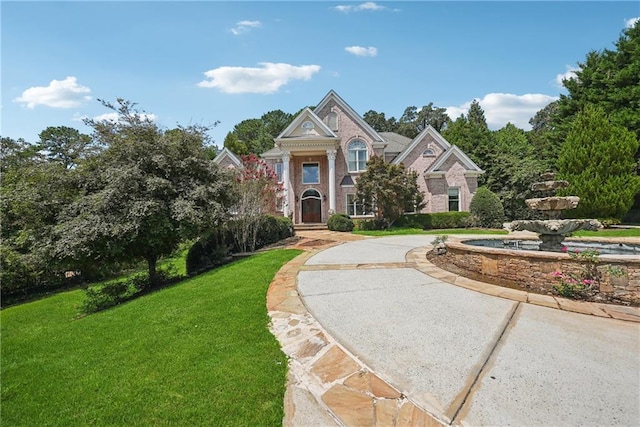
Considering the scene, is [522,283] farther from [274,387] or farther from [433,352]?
[274,387]

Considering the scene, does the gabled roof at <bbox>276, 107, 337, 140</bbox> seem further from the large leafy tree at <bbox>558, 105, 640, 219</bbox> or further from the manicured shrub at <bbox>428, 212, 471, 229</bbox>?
the large leafy tree at <bbox>558, 105, 640, 219</bbox>

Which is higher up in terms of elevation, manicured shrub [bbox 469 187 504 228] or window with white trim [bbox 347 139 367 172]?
window with white trim [bbox 347 139 367 172]

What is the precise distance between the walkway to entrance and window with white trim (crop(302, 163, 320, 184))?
1762 cm

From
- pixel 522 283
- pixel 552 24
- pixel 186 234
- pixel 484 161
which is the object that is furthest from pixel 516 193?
pixel 186 234

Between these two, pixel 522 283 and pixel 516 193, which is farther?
pixel 516 193

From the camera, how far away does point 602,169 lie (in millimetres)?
17016

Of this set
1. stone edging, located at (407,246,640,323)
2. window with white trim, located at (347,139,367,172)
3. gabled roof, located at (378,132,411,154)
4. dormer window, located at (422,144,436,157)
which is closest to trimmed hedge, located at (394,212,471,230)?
dormer window, located at (422,144,436,157)

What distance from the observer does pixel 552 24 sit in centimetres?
822

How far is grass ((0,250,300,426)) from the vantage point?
2342mm

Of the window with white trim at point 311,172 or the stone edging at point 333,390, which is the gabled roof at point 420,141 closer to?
the window with white trim at point 311,172

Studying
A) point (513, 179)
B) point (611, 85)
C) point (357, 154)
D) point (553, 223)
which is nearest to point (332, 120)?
point (357, 154)

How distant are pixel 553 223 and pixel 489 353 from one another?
5.19 metres

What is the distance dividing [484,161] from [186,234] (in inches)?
1029

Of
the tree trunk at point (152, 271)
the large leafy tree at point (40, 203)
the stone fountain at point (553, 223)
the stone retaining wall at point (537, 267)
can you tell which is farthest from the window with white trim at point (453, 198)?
the large leafy tree at point (40, 203)
